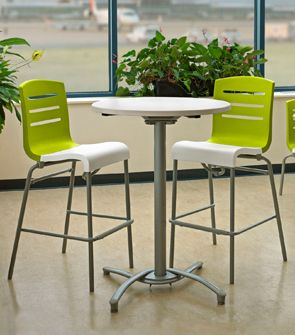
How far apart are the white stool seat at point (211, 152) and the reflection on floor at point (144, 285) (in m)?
0.63

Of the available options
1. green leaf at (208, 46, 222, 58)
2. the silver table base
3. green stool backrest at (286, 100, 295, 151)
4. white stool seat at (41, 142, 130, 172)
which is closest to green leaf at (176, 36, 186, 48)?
green leaf at (208, 46, 222, 58)

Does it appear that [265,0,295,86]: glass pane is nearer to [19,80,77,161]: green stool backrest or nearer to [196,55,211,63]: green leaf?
[196,55,211,63]: green leaf

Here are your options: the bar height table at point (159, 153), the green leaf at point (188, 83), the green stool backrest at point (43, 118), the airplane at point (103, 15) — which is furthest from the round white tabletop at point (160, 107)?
the airplane at point (103, 15)

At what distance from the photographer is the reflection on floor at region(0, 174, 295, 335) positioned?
7.45 ft

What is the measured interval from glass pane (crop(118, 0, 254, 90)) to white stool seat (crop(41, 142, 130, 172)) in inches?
94.6

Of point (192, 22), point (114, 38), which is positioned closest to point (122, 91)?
point (114, 38)

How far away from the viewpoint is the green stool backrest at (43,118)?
264 cm

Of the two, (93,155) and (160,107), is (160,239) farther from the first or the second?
(160,107)

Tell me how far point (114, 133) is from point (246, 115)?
2.12m

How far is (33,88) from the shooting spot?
2699 millimetres

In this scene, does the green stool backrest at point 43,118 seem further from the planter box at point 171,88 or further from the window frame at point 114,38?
the window frame at point 114,38

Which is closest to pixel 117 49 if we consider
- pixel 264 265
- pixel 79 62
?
pixel 79 62

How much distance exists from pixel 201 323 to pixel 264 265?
2.59ft

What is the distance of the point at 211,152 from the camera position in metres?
2.67
